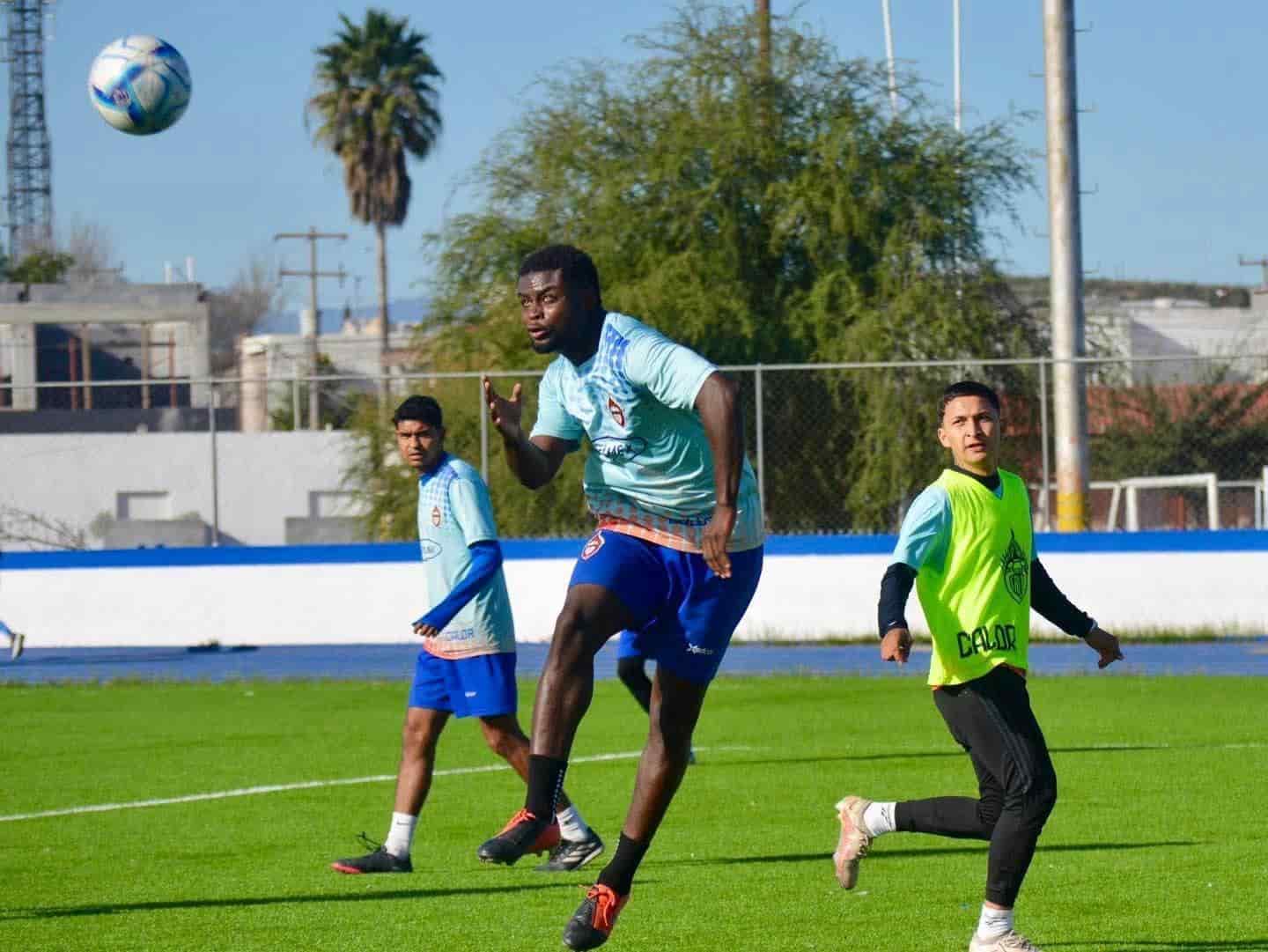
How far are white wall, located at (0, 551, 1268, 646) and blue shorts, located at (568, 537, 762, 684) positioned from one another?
14.8m

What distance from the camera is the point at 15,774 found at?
12875 millimetres

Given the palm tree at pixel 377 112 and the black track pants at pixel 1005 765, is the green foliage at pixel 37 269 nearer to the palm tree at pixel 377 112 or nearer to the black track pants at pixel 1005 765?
the palm tree at pixel 377 112

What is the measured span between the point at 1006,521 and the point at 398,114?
57355 millimetres

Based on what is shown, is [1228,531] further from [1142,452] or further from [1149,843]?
[1149,843]

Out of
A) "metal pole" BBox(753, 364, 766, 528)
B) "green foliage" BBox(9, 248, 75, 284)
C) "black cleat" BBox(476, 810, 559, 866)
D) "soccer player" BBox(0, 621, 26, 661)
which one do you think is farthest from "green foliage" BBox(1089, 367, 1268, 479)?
"green foliage" BBox(9, 248, 75, 284)

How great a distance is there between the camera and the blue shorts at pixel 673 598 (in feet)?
21.1

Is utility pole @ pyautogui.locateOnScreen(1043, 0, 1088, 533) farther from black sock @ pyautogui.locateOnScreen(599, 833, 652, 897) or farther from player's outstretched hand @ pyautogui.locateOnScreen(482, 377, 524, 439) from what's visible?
black sock @ pyautogui.locateOnScreen(599, 833, 652, 897)

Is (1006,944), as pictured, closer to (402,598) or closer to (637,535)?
(637,535)

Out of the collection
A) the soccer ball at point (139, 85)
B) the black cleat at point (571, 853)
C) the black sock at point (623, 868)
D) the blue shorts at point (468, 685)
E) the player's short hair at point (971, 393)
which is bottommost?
the black cleat at point (571, 853)

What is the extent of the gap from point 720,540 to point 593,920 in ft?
4.08

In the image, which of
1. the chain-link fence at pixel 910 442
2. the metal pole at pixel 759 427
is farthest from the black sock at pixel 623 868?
A: the metal pole at pixel 759 427

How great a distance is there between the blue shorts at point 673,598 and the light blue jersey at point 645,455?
2.5 inches

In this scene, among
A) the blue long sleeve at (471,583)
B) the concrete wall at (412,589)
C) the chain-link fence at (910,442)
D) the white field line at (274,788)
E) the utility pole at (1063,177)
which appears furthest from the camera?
the utility pole at (1063,177)

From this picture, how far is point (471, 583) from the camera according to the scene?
8500mm
